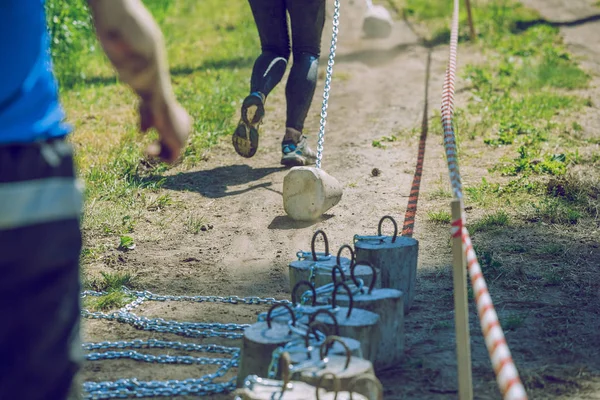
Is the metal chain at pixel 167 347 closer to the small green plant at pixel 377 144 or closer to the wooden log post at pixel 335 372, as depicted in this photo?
the wooden log post at pixel 335 372

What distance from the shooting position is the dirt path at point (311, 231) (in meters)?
3.34

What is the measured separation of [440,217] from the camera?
5129 mm

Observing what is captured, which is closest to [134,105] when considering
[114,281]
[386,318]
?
[114,281]

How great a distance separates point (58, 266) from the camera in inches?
67.4

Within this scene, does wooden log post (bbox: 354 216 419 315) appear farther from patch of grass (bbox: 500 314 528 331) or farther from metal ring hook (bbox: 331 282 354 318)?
metal ring hook (bbox: 331 282 354 318)

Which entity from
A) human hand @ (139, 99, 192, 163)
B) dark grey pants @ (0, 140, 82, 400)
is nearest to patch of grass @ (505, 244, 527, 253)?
human hand @ (139, 99, 192, 163)

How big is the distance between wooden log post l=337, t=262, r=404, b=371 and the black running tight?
9.67 ft

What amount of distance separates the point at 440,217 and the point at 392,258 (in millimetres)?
1481

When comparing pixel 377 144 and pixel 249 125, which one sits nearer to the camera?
pixel 249 125

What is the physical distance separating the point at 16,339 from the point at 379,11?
9.54 metres

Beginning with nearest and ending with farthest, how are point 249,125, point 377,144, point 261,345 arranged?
point 261,345 → point 249,125 → point 377,144

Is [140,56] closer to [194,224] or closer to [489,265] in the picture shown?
[489,265]

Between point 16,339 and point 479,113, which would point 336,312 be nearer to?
point 16,339

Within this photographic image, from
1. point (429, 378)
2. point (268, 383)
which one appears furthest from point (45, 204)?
point (429, 378)
